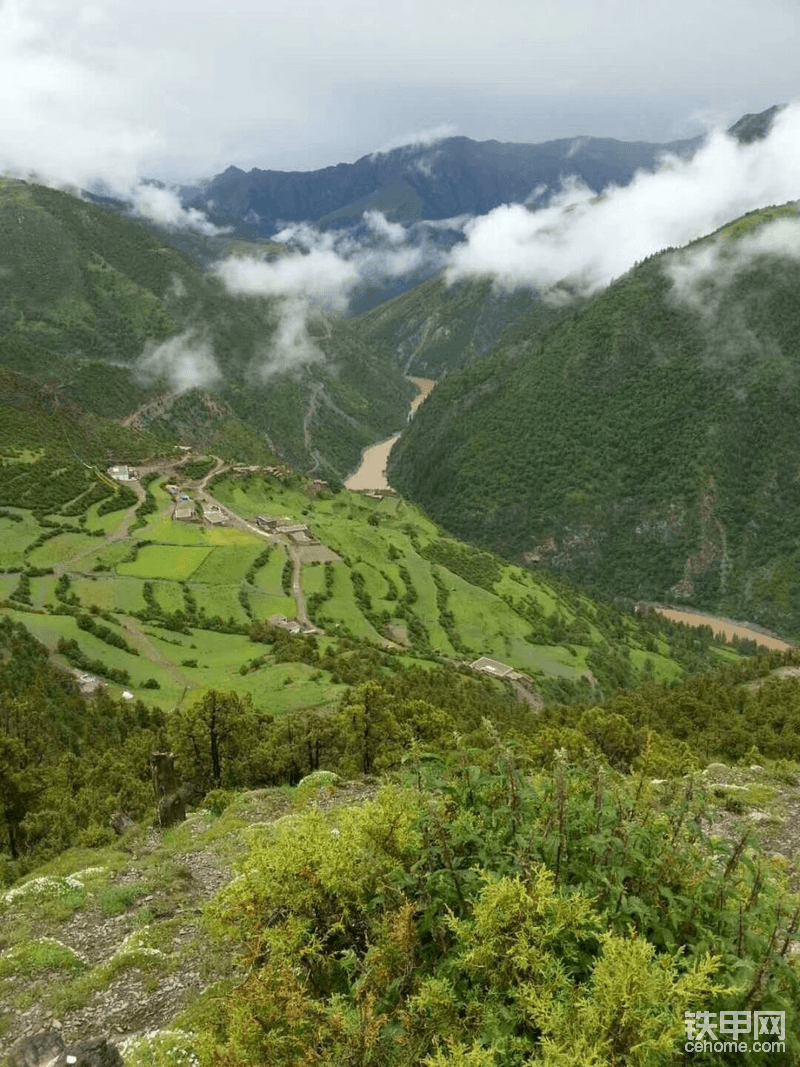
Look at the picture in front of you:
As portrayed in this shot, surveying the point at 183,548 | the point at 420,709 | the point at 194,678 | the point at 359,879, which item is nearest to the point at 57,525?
the point at 183,548

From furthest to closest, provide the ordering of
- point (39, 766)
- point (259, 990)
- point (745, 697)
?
point (745, 697)
point (39, 766)
point (259, 990)

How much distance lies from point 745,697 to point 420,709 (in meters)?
37.8

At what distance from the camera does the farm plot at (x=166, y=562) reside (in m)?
117

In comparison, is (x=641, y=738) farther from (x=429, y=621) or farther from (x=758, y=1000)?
(x=429, y=621)

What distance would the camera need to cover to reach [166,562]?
12162 cm

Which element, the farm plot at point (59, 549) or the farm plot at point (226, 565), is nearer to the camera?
the farm plot at point (59, 549)

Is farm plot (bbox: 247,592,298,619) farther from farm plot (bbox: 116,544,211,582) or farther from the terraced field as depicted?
farm plot (bbox: 116,544,211,582)

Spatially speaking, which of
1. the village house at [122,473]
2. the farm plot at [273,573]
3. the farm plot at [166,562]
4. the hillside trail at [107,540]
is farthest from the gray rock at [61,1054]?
the village house at [122,473]

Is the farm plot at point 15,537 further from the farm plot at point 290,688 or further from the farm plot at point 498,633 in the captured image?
the farm plot at point 498,633

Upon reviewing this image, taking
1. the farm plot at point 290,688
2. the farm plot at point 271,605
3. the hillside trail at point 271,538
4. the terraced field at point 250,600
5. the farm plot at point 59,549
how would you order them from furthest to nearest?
1. the farm plot at point 59,549
2. the hillside trail at point 271,538
3. the farm plot at point 271,605
4. the terraced field at point 250,600
5. the farm plot at point 290,688

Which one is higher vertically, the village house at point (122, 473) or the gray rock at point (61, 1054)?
the gray rock at point (61, 1054)

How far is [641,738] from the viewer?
4675cm

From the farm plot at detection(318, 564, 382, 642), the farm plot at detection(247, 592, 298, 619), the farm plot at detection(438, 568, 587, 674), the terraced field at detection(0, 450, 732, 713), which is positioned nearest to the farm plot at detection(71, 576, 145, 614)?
the terraced field at detection(0, 450, 732, 713)

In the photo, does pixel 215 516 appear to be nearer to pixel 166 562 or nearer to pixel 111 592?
pixel 166 562
